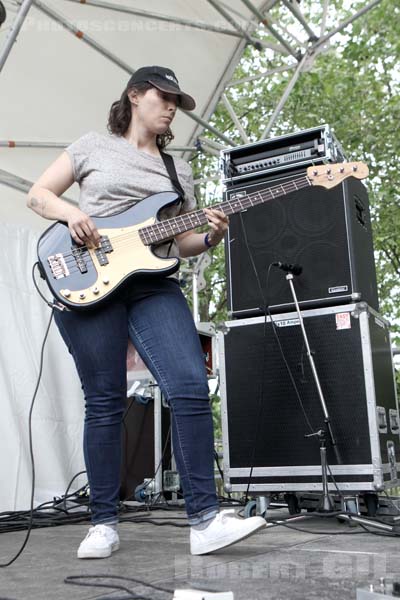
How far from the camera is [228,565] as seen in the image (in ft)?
5.97

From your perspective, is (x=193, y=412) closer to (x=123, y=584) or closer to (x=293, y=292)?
(x=123, y=584)

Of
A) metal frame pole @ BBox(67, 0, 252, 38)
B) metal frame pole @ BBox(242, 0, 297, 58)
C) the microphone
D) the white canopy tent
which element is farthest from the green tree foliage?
the microphone

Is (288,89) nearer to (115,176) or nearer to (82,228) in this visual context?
(115,176)

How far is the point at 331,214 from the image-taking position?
3.08 meters

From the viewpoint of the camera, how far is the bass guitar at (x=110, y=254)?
7.09 ft

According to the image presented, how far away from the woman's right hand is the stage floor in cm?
99

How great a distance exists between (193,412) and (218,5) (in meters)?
3.70

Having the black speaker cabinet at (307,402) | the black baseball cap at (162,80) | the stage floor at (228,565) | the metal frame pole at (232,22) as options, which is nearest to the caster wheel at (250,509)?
the black speaker cabinet at (307,402)

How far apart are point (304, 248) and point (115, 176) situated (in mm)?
1150

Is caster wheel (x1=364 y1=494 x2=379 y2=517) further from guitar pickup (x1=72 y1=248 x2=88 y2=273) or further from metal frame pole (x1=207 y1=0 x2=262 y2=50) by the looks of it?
metal frame pole (x1=207 y1=0 x2=262 y2=50)

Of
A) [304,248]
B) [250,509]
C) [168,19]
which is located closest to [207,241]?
[304,248]

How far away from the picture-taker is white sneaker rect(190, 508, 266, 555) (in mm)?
1988

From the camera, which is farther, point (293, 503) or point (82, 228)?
point (293, 503)

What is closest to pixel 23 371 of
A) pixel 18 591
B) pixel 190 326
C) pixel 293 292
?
pixel 293 292
